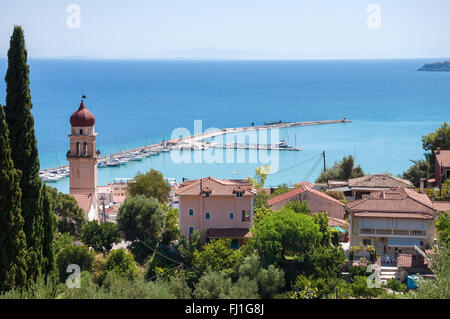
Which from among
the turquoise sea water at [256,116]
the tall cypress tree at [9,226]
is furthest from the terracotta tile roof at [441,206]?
the turquoise sea water at [256,116]

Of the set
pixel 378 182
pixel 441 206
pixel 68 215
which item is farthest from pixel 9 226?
pixel 378 182

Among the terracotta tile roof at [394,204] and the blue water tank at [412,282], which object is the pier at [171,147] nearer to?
the terracotta tile roof at [394,204]

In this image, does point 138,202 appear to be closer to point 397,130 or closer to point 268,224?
point 268,224

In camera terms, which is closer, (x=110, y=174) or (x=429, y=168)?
(x=429, y=168)

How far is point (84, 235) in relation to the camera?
23.3 metres

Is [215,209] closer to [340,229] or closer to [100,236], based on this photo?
[100,236]

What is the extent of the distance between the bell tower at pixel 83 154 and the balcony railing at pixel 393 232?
1157cm

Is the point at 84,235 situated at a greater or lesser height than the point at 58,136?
lesser

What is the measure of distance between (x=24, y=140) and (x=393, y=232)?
1263 cm

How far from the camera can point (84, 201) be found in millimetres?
28016

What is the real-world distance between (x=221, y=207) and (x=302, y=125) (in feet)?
288

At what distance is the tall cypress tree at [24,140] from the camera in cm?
1588
